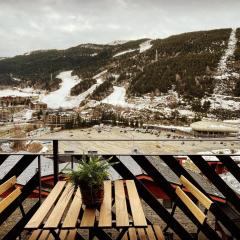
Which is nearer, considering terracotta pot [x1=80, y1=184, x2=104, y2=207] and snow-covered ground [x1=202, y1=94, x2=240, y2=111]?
terracotta pot [x1=80, y1=184, x2=104, y2=207]

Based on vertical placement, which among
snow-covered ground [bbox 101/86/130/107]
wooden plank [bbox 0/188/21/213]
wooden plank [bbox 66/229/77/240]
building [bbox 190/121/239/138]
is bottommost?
building [bbox 190/121/239/138]

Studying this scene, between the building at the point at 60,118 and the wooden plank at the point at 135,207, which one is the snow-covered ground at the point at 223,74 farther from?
the wooden plank at the point at 135,207

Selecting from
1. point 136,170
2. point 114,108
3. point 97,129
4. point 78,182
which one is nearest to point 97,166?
point 78,182

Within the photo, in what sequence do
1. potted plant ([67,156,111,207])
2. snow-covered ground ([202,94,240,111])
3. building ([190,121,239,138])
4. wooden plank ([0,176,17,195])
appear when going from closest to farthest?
potted plant ([67,156,111,207]) → wooden plank ([0,176,17,195]) → building ([190,121,239,138]) → snow-covered ground ([202,94,240,111])

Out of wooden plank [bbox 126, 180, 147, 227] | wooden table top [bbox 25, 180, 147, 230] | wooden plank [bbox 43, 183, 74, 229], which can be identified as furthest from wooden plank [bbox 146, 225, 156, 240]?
wooden plank [bbox 43, 183, 74, 229]

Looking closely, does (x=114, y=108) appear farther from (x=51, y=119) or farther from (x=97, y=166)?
(x=97, y=166)

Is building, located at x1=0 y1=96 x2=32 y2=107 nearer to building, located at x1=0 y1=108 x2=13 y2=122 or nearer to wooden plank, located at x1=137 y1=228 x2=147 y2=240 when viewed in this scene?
building, located at x1=0 y1=108 x2=13 y2=122
